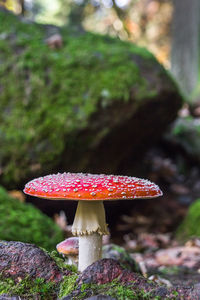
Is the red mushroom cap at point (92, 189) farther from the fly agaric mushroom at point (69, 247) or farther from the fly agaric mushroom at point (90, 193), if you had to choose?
the fly agaric mushroom at point (69, 247)

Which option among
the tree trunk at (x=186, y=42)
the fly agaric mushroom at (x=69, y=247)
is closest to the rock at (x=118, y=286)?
the fly agaric mushroom at (x=69, y=247)

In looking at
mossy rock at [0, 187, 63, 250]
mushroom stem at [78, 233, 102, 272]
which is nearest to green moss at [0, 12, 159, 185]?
mossy rock at [0, 187, 63, 250]

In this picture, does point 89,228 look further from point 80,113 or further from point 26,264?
point 80,113

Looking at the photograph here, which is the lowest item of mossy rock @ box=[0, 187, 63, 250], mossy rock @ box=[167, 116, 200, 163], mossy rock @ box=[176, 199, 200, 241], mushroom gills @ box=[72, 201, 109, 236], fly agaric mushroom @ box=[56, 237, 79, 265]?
mossy rock @ box=[176, 199, 200, 241]

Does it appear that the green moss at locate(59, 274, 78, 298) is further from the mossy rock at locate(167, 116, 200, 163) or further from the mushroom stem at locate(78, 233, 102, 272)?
the mossy rock at locate(167, 116, 200, 163)

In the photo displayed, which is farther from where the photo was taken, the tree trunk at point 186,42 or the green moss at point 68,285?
the tree trunk at point 186,42

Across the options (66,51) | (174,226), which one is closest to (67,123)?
(66,51)
